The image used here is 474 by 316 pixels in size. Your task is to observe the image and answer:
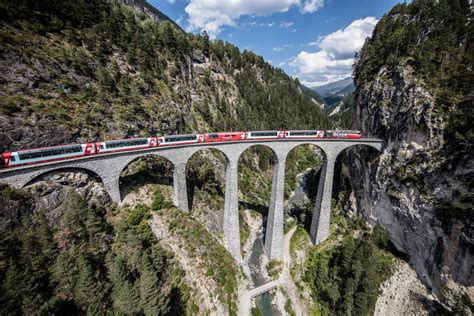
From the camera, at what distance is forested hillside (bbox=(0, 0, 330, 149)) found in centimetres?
2444

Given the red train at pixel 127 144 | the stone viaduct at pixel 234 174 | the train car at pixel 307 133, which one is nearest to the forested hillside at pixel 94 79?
the red train at pixel 127 144

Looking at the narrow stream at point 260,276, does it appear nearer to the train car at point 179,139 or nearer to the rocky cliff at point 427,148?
the rocky cliff at point 427,148

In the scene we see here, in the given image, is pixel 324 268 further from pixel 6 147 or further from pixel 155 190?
pixel 6 147

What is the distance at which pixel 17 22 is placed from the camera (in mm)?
28516

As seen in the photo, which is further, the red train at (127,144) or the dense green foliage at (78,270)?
the red train at (127,144)

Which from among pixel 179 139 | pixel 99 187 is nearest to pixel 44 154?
pixel 99 187

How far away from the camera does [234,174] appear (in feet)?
91.0

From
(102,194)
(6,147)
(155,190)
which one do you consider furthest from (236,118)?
(6,147)

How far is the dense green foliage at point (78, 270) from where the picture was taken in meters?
14.0

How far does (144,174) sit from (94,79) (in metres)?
18.0

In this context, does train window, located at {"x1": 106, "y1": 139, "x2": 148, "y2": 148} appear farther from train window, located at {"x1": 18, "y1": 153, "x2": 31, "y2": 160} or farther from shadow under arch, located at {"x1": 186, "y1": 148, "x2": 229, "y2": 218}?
shadow under arch, located at {"x1": 186, "y1": 148, "x2": 229, "y2": 218}

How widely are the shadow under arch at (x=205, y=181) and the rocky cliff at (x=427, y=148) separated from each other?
24.0 metres

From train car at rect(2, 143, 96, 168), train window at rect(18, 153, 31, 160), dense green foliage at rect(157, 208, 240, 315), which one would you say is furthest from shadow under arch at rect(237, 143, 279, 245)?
train window at rect(18, 153, 31, 160)

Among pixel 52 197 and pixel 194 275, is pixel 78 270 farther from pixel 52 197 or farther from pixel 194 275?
pixel 194 275
